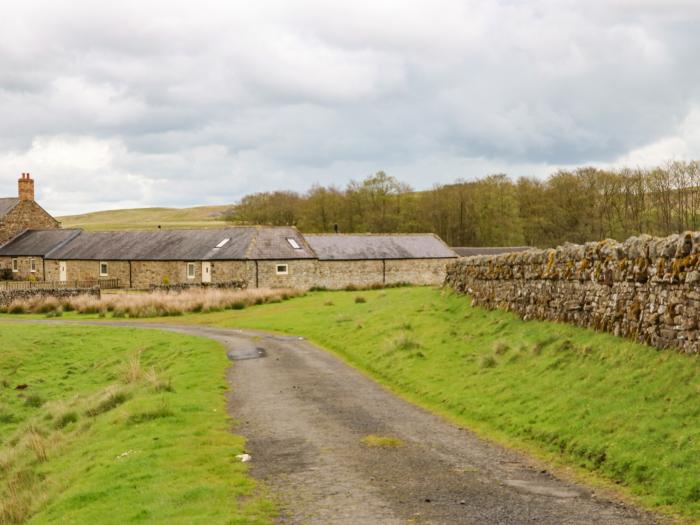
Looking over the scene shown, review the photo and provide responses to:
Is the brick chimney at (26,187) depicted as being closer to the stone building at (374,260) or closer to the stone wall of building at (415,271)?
the stone building at (374,260)

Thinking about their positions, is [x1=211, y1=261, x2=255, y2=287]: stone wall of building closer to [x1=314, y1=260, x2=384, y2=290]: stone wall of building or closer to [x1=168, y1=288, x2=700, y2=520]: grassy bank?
[x1=314, y1=260, x2=384, y2=290]: stone wall of building

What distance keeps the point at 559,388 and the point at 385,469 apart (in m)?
4.83

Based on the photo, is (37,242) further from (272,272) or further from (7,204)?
(272,272)

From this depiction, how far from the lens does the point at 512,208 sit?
3383 inches

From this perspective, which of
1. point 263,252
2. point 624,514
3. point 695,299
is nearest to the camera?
point 624,514

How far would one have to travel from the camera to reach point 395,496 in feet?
31.1

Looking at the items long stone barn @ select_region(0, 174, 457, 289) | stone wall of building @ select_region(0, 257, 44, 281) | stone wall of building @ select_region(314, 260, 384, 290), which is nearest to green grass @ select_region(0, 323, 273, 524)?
long stone barn @ select_region(0, 174, 457, 289)

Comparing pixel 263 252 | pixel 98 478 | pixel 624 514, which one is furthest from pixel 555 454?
pixel 263 252

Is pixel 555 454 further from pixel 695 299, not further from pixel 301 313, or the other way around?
pixel 301 313

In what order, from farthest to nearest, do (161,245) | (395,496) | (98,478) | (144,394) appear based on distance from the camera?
(161,245)
(144,394)
(98,478)
(395,496)

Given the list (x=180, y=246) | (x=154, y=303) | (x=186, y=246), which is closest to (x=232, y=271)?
(x=186, y=246)

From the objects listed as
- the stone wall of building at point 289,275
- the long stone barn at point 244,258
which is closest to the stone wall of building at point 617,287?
the stone wall of building at point 289,275

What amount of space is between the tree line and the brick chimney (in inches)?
1258

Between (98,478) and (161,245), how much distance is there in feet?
171
